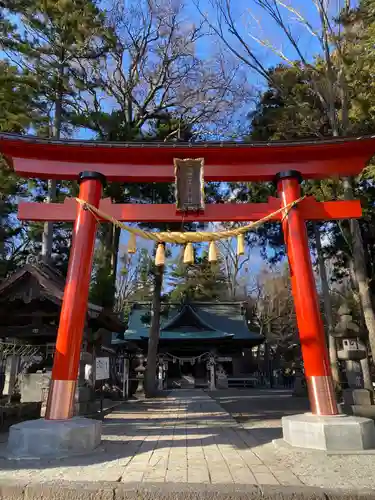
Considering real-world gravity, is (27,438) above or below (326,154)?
below

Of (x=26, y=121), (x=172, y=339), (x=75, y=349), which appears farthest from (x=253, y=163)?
(x=172, y=339)

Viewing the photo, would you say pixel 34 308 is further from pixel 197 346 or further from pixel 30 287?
pixel 197 346

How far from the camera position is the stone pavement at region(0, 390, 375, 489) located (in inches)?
166

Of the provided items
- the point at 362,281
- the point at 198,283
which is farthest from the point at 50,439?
the point at 198,283

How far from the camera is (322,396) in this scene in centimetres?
609

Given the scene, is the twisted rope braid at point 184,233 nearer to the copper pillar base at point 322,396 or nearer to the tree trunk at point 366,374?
the copper pillar base at point 322,396

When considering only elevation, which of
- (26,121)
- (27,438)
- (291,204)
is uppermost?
(26,121)

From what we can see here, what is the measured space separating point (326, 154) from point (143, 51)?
1348 centimetres

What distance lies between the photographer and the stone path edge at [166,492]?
3.71 m

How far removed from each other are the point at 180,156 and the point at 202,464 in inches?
212

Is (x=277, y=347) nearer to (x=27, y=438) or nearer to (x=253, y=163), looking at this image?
(x=253, y=163)

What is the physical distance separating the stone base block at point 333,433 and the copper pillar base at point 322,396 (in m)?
0.12

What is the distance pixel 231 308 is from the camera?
3047cm

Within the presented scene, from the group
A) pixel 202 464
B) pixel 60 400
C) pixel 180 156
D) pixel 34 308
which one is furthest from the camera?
pixel 34 308
